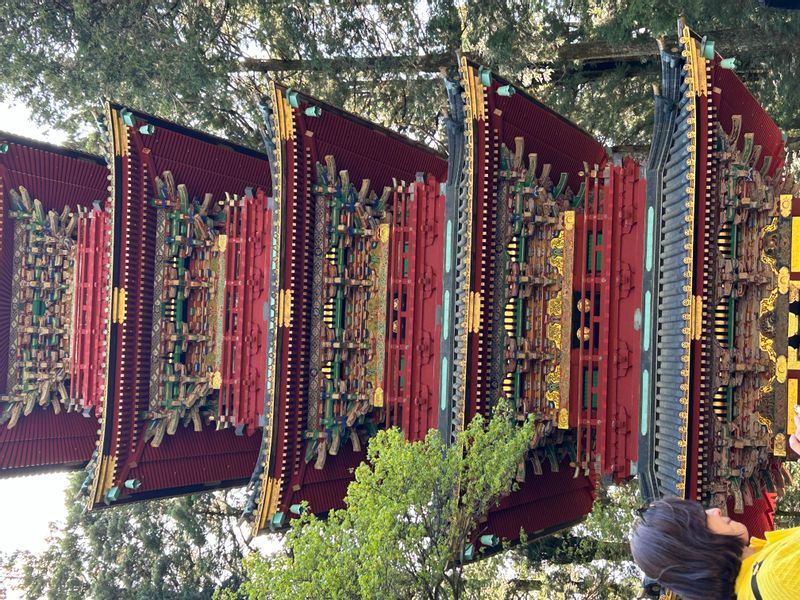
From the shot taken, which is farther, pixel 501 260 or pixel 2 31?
pixel 2 31

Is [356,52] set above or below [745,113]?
above

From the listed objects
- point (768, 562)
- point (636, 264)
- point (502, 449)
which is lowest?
point (502, 449)

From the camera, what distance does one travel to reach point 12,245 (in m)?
14.5

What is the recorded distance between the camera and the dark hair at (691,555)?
3494mm

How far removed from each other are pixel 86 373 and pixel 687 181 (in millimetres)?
13122

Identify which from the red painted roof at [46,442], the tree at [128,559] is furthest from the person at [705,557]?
the tree at [128,559]

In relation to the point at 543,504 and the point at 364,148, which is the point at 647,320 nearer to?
the point at 543,504

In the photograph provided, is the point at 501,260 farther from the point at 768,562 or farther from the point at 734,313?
the point at 768,562

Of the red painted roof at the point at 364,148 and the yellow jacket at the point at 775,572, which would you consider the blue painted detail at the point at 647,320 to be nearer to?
the red painted roof at the point at 364,148

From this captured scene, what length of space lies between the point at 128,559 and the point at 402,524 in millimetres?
14008

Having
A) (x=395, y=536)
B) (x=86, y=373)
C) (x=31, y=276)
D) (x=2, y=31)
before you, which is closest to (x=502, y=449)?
(x=395, y=536)

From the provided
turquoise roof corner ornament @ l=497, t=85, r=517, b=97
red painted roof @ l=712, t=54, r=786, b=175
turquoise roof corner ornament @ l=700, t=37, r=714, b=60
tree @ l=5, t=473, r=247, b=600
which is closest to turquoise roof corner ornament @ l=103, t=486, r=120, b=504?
tree @ l=5, t=473, r=247, b=600

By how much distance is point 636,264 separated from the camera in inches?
450

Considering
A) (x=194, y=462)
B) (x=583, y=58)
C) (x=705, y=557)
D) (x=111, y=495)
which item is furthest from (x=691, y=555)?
(x=583, y=58)
